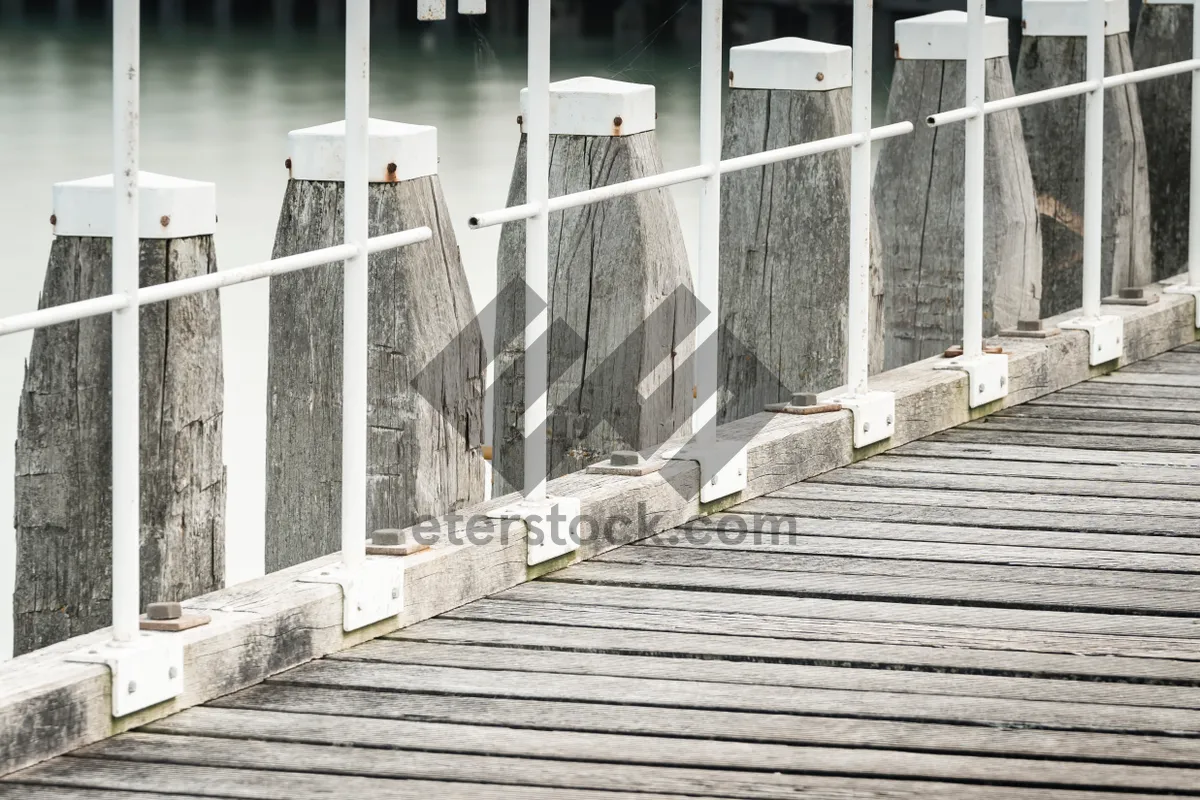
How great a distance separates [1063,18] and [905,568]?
8.07ft

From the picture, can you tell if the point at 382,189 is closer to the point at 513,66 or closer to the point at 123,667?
the point at 123,667

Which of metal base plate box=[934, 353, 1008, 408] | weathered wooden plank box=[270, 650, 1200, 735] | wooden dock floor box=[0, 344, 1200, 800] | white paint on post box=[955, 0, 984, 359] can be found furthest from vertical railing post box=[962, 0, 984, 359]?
weathered wooden plank box=[270, 650, 1200, 735]

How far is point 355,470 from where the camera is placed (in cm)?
290

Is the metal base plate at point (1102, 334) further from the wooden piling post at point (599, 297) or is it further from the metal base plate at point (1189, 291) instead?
the wooden piling post at point (599, 297)

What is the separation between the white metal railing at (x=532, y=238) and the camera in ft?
8.05

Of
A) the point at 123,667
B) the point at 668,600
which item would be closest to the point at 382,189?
the point at 668,600

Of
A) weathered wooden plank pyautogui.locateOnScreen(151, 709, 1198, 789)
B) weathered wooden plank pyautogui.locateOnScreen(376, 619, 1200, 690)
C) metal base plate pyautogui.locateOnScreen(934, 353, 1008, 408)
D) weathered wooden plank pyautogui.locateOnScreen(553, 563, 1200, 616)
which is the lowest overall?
weathered wooden plank pyautogui.locateOnScreen(151, 709, 1198, 789)

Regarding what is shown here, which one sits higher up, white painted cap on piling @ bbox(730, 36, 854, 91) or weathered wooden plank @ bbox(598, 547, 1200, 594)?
white painted cap on piling @ bbox(730, 36, 854, 91)

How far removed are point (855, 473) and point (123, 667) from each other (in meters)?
1.90

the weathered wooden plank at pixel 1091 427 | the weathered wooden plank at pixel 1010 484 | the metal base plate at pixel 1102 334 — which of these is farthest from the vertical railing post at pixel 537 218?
the metal base plate at pixel 1102 334

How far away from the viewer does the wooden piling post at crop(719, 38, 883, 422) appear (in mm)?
4297

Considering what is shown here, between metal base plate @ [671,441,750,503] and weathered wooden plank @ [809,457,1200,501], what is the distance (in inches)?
11.7

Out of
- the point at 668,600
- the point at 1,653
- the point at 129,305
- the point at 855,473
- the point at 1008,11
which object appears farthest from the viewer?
the point at 1008,11

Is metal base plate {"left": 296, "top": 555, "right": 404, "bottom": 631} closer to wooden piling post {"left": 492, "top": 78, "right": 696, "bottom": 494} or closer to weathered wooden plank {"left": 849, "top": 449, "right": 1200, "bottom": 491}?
wooden piling post {"left": 492, "top": 78, "right": 696, "bottom": 494}
